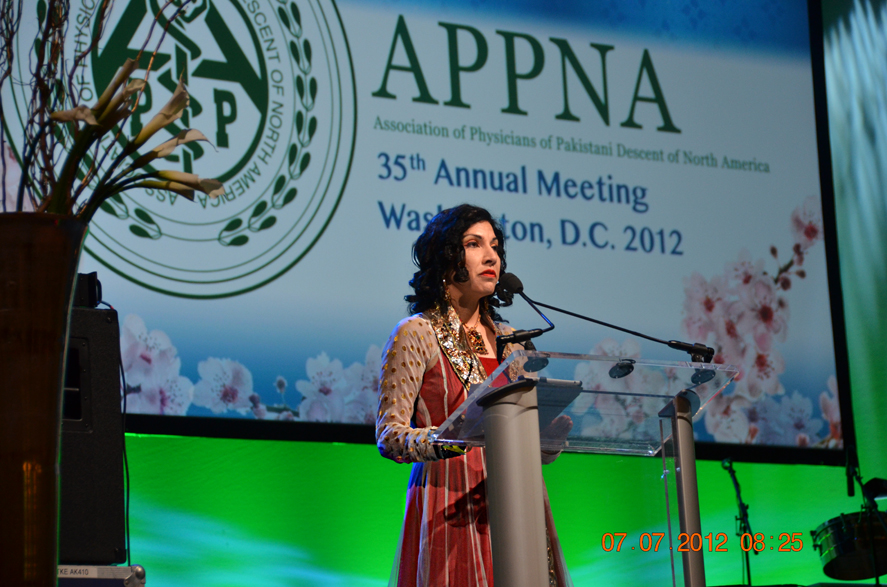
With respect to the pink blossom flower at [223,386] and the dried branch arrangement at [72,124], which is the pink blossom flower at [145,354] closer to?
the pink blossom flower at [223,386]

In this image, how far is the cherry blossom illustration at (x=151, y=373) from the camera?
3082 millimetres

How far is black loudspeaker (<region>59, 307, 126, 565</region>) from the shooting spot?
1837mm

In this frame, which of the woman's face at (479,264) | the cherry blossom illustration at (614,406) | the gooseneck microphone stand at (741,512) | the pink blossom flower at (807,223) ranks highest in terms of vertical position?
the pink blossom flower at (807,223)

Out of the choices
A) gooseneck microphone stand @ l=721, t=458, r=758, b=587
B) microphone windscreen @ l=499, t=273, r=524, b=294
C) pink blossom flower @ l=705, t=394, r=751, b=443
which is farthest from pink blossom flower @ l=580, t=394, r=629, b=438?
pink blossom flower @ l=705, t=394, r=751, b=443

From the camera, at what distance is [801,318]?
13.3 feet

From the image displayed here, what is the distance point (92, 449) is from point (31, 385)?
2.39ft

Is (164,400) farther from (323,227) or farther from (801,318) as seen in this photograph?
(801,318)

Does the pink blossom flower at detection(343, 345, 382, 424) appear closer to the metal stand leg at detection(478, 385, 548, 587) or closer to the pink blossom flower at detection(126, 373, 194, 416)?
the pink blossom flower at detection(126, 373, 194, 416)

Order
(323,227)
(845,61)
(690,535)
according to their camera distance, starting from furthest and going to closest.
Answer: (845,61) → (323,227) → (690,535)

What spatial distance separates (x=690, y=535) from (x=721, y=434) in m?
2.10

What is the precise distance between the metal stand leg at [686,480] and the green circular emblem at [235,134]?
176 centimetres

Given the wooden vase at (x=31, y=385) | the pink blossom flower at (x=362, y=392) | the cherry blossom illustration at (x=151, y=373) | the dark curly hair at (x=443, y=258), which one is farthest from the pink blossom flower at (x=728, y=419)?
the wooden vase at (x=31, y=385)

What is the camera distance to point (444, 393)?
7.57ft

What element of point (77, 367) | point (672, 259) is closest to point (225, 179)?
Result: point (77, 367)
